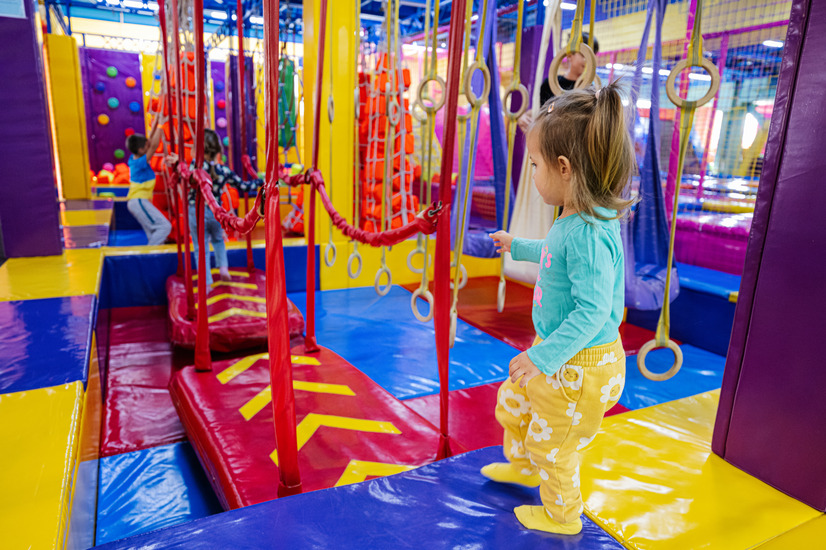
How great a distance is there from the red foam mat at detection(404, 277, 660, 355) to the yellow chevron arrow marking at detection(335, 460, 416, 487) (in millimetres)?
1726

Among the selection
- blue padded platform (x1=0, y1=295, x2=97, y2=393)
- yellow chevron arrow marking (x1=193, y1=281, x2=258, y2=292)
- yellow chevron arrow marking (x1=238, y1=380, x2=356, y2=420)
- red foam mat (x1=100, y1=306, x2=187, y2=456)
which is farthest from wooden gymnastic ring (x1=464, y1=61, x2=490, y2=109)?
yellow chevron arrow marking (x1=193, y1=281, x2=258, y2=292)

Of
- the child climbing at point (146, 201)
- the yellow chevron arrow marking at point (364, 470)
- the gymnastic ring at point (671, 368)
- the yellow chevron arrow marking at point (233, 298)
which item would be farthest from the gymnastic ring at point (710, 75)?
the child climbing at point (146, 201)

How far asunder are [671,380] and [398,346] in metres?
1.52

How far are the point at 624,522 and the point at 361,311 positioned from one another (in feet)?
9.53

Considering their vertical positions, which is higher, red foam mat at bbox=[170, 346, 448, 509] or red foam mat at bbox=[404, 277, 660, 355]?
red foam mat at bbox=[170, 346, 448, 509]

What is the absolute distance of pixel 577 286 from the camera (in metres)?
1.04

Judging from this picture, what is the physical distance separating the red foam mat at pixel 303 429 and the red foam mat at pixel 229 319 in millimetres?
553

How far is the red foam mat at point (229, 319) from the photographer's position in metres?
3.02

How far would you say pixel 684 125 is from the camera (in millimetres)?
1339

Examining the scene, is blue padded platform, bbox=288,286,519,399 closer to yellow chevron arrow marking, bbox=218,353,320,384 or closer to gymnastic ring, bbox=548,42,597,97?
yellow chevron arrow marking, bbox=218,353,320,384

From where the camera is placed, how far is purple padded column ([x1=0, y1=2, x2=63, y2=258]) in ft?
10.5

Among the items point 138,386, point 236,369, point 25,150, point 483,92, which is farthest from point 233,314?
point 483,92

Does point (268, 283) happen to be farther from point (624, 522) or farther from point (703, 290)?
point (703, 290)

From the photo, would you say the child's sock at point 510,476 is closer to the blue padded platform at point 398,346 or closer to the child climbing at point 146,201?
the blue padded platform at point 398,346
